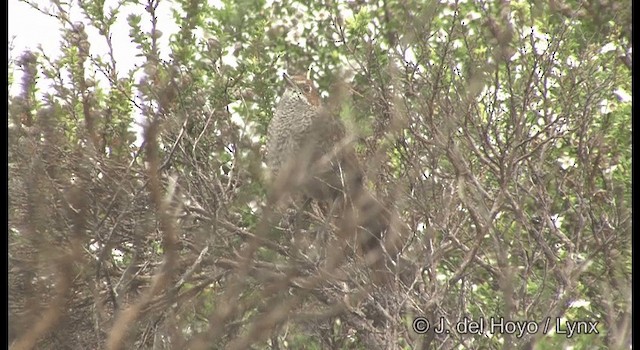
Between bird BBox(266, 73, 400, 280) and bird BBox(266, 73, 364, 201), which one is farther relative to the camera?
bird BBox(266, 73, 364, 201)

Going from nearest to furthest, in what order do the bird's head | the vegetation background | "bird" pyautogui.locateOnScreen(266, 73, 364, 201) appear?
the vegetation background, "bird" pyautogui.locateOnScreen(266, 73, 364, 201), the bird's head

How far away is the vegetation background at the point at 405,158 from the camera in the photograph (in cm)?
427

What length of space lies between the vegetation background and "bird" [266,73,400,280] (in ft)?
0.42

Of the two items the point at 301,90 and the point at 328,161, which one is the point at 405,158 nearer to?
the point at 328,161

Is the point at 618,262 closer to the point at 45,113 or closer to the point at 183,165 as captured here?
the point at 183,165

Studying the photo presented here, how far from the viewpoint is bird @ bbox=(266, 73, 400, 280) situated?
15.3 feet

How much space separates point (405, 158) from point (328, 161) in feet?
1.40

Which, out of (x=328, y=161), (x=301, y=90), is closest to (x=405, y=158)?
(x=328, y=161)

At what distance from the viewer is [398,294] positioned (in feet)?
14.4

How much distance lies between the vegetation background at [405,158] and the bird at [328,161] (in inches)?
5.0

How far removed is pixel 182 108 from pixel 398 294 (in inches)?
66.8

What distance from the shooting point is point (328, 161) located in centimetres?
480

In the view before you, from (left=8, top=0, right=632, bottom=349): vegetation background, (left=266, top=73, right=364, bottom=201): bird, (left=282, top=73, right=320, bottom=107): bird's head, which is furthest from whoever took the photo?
(left=282, top=73, right=320, bottom=107): bird's head
